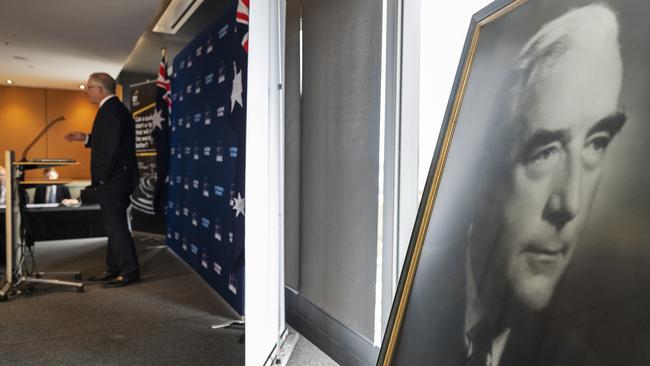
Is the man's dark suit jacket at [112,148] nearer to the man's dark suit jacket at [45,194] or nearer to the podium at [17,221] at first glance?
the podium at [17,221]

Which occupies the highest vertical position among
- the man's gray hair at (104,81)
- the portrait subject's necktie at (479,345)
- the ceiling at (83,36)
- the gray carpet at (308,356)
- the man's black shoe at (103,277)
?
the ceiling at (83,36)

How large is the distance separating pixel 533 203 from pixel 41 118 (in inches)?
476

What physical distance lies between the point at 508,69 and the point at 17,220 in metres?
3.89

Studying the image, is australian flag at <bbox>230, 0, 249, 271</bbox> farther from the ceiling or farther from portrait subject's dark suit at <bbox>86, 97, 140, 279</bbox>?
the ceiling

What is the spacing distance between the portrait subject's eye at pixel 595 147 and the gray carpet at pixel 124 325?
2.10m

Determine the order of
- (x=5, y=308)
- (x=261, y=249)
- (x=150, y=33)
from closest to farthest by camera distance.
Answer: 1. (x=261, y=249)
2. (x=5, y=308)
3. (x=150, y=33)

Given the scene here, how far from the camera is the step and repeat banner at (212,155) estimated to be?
286 cm

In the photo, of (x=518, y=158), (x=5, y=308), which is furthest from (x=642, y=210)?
(x=5, y=308)

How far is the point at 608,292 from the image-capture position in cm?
77

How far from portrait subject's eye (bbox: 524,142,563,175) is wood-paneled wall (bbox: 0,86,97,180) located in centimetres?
1096

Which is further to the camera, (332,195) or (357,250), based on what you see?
(332,195)

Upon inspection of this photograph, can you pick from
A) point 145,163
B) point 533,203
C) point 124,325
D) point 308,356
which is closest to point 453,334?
point 533,203

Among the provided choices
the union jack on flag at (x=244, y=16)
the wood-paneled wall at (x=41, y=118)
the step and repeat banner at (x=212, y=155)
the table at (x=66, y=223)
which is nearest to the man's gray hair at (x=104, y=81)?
the step and repeat banner at (x=212, y=155)

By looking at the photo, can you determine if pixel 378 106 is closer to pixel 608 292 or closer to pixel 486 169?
pixel 486 169
